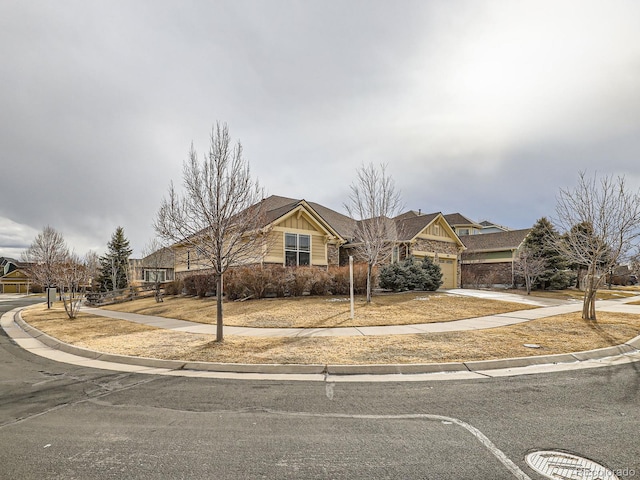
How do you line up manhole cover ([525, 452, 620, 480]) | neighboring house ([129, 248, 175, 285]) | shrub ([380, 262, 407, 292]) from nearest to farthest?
manhole cover ([525, 452, 620, 480]) < shrub ([380, 262, 407, 292]) < neighboring house ([129, 248, 175, 285])

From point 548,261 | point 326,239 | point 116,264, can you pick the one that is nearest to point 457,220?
point 548,261

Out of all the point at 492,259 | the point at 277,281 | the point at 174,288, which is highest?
the point at 492,259

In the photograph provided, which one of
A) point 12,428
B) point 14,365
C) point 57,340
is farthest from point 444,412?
point 57,340

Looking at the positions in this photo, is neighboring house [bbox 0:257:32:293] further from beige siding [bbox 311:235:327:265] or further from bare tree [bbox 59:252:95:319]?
beige siding [bbox 311:235:327:265]

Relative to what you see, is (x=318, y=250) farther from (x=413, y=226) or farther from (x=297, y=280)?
(x=413, y=226)

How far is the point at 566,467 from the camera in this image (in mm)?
3443

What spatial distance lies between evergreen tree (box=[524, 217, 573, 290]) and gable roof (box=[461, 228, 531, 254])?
6.50 feet

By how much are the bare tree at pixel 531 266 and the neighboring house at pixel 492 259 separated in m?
2.19

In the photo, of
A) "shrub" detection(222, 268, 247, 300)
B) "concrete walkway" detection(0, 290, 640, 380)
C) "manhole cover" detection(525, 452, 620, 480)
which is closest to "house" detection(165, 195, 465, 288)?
"shrub" detection(222, 268, 247, 300)

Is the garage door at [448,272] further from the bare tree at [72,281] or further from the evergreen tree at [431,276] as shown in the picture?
the bare tree at [72,281]

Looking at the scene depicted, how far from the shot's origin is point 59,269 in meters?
25.5

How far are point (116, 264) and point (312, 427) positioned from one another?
149 feet

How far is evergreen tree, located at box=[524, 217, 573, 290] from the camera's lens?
1095 inches

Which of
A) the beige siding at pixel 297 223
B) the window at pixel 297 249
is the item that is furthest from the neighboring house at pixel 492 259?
the beige siding at pixel 297 223
